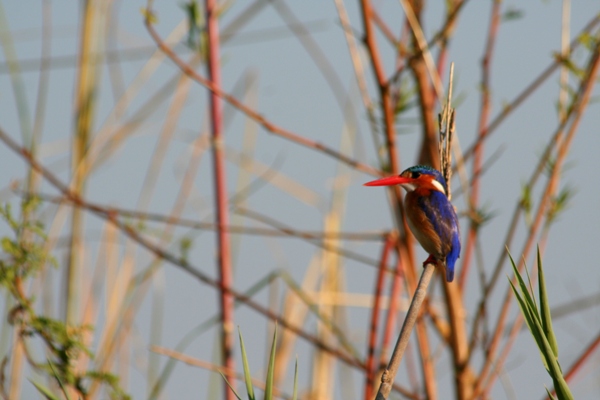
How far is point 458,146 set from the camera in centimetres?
139

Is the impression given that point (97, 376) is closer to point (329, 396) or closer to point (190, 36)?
point (190, 36)

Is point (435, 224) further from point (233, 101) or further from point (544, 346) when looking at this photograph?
point (233, 101)

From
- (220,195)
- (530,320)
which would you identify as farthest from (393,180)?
(220,195)

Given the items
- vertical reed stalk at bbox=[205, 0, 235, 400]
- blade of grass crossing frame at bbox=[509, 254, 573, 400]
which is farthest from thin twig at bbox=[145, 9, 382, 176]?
blade of grass crossing frame at bbox=[509, 254, 573, 400]

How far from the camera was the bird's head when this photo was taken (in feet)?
2.09

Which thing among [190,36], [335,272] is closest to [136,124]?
[190,36]

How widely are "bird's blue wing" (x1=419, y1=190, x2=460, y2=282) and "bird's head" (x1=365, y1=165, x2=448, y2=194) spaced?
20 millimetres

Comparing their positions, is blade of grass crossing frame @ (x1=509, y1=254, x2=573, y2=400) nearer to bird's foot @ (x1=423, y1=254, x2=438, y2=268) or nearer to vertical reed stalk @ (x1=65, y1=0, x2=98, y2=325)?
bird's foot @ (x1=423, y1=254, x2=438, y2=268)

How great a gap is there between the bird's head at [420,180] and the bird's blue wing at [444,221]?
20 millimetres

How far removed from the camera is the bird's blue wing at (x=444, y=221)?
23.9 inches

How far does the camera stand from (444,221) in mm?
613

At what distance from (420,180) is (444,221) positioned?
5 centimetres

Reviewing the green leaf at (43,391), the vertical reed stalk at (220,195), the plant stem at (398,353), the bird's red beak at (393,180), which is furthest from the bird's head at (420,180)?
the vertical reed stalk at (220,195)

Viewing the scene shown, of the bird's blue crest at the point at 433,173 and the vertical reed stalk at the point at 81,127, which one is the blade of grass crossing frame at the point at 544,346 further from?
the vertical reed stalk at the point at 81,127
